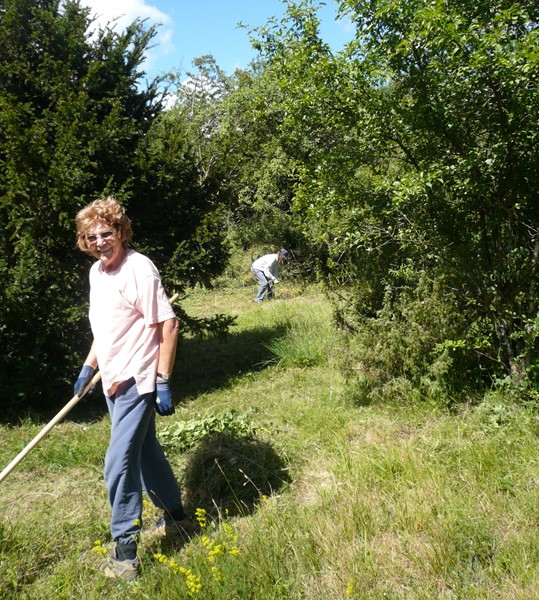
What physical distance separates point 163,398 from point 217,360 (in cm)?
486

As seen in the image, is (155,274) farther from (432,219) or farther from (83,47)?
(83,47)

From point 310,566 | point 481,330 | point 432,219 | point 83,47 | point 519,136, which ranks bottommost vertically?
point 310,566

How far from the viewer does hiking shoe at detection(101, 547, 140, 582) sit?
2980mm

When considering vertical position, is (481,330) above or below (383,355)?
above

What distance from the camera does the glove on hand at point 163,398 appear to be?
3010 millimetres

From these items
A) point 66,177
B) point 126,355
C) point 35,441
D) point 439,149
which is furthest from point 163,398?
point 66,177

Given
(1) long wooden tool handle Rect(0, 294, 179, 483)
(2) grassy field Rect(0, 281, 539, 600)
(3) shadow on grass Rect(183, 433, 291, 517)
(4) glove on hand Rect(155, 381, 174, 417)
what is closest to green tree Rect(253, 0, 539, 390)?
(2) grassy field Rect(0, 281, 539, 600)

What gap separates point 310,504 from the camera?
11.6 feet

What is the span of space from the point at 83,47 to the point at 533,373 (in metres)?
6.07

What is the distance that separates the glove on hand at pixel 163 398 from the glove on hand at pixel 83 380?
0.61m

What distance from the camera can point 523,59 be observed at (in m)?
3.59

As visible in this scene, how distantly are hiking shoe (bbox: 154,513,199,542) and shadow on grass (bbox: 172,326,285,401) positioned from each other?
2874 mm

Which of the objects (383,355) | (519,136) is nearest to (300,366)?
(383,355)

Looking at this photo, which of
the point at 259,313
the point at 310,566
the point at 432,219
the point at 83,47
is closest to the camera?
the point at 310,566
